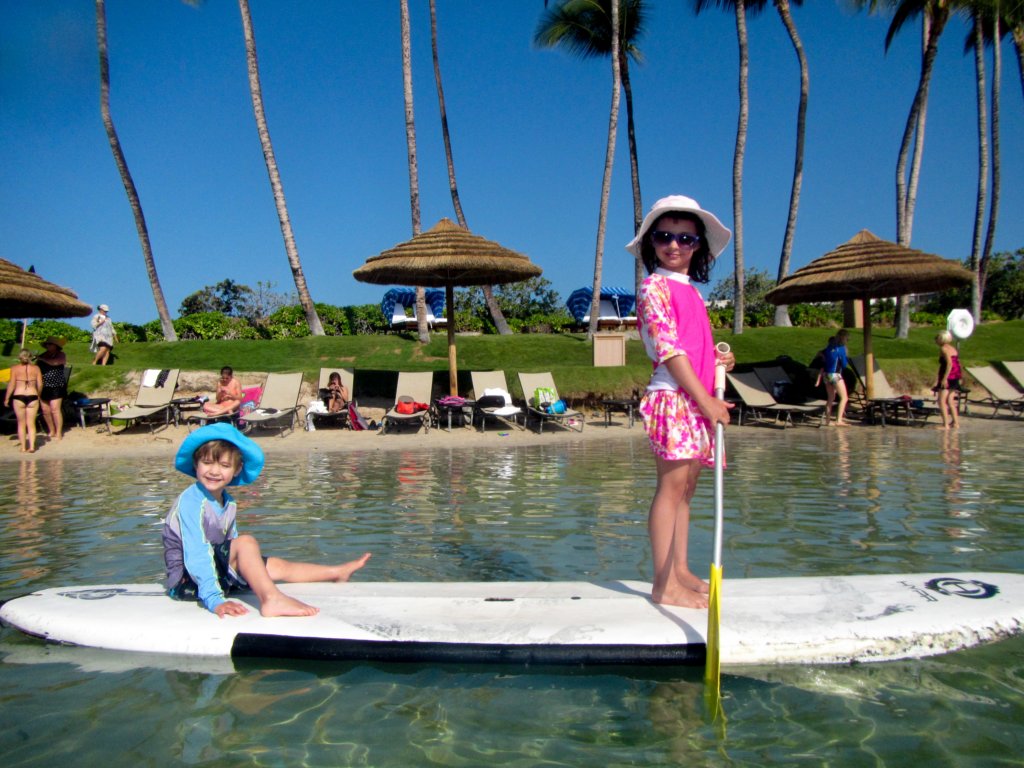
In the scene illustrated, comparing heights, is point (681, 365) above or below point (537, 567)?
above

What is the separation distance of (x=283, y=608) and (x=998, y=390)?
1507 cm

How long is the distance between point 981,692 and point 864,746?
0.64m

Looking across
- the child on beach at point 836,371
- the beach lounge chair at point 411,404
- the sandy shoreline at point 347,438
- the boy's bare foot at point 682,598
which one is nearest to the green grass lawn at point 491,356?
the beach lounge chair at point 411,404

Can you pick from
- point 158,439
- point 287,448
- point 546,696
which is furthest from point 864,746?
point 158,439

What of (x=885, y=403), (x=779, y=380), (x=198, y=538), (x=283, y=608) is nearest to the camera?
(x=283, y=608)

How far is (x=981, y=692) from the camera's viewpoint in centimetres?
269

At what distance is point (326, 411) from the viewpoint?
13062mm

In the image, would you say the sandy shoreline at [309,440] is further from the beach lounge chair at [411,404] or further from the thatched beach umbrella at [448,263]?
the thatched beach umbrella at [448,263]

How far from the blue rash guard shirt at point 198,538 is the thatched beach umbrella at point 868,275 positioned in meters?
12.4

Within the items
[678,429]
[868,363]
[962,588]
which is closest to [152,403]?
[678,429]

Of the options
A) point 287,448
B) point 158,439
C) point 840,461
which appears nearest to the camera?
point 840,461

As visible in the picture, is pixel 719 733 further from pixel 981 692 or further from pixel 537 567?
pixel 537 567

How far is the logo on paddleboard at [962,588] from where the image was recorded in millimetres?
3301

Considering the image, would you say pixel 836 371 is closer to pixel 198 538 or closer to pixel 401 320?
pixel 198 538
